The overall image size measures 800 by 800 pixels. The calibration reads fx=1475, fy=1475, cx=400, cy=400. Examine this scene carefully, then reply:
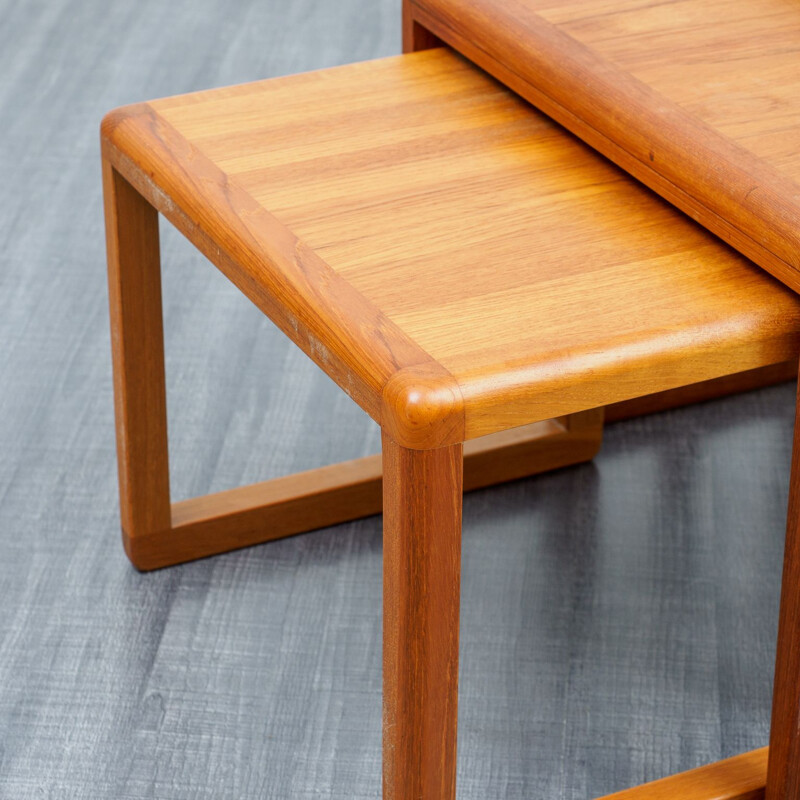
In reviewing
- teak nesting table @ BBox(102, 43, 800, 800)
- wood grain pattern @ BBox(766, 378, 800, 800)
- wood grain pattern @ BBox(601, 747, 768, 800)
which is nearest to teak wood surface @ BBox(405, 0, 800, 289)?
teak nesting table @ BBox(102, 43, 800, 800)

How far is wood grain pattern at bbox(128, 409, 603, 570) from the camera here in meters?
1.21

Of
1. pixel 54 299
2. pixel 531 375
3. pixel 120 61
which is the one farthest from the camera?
pixel 120 61

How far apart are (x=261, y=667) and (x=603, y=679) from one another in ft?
0.84

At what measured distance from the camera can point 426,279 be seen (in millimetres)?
832

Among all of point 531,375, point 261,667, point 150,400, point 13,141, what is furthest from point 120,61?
point 531,375

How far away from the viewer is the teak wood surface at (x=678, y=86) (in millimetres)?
844

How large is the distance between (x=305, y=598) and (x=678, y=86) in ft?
1.62

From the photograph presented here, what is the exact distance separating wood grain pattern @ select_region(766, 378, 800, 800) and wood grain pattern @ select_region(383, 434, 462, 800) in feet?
0.66

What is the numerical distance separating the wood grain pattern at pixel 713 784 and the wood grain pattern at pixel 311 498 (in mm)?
379

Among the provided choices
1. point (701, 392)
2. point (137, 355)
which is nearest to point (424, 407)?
point (137, 355)

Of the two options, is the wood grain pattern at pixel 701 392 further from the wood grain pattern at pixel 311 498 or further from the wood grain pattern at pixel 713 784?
the wood grain pattern at pixel 713 784

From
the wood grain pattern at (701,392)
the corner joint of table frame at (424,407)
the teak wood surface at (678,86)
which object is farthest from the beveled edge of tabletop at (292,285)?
the wood grain pattern at (701,392)

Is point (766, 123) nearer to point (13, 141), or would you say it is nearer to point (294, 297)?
point (294, 297)

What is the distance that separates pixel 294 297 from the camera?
83 cm
